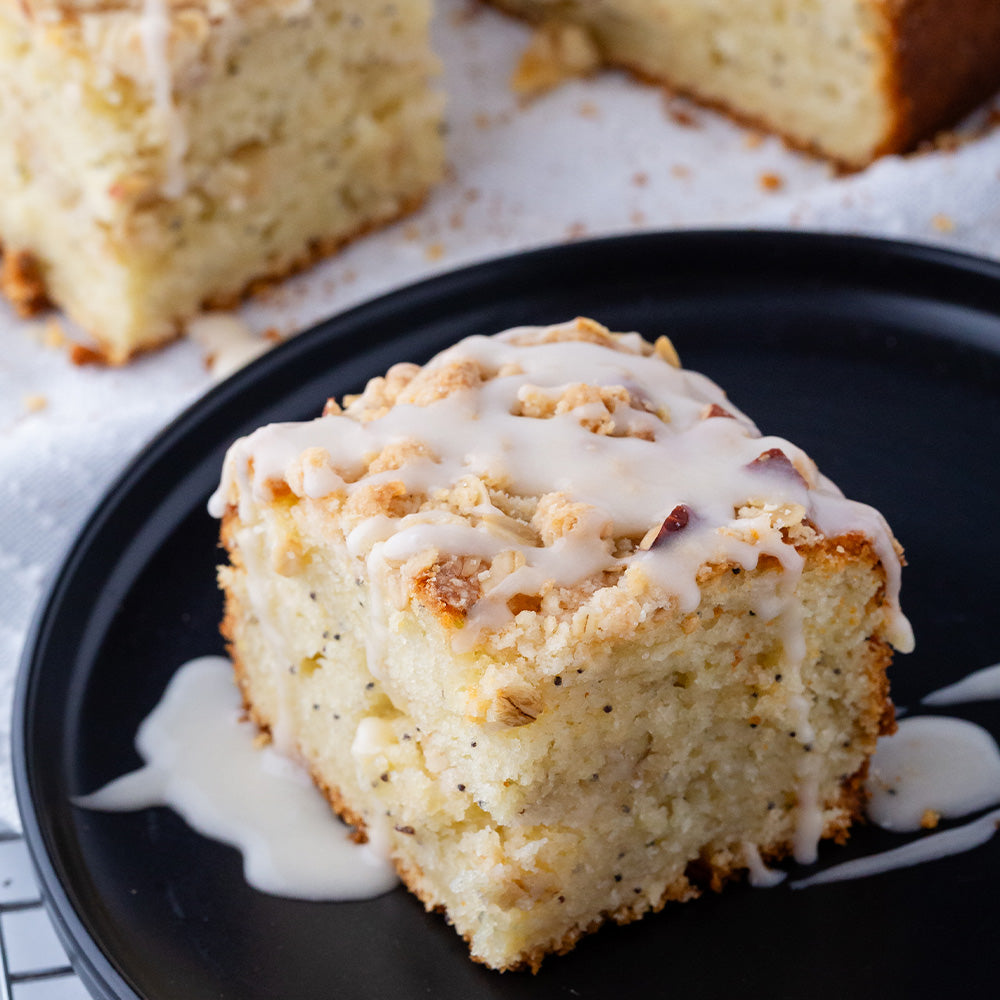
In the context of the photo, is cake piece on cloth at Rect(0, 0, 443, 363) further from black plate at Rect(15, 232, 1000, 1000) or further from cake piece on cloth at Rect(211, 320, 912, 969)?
cake piece on cloth at Rect(211, 320, 912, 969)

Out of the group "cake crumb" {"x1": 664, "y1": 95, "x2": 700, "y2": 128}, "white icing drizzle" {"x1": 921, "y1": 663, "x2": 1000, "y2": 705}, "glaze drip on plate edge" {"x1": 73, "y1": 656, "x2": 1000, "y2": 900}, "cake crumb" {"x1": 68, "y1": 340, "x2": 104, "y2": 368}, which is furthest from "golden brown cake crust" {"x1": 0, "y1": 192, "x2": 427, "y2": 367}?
"white icing drizzle" {"x1": 921, "y1": 663, "x2": 1000, "y2": 705}

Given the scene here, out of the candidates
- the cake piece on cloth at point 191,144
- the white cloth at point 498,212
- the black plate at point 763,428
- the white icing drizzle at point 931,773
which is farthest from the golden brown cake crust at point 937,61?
the white icing drizzle at point 931,773

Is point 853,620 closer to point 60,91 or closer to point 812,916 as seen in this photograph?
point 812,916

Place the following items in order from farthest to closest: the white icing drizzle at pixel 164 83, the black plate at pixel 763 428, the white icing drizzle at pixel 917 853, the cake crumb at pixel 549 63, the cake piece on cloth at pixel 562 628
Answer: the cake crumb at pixel 549 63
the white icing drizzle at pixel 164 83
the white icing drizzle at pixel 917 853
the black plate at pixel 763 428
the cake piece on cloth at pixel 562 628

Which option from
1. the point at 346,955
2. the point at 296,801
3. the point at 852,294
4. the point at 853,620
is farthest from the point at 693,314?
the point at 346,955

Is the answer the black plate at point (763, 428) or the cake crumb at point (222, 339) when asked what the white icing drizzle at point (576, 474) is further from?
the cake crumb at point (222, 339)

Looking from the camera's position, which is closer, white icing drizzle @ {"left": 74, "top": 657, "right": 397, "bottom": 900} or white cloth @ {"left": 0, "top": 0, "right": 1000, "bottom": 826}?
white icing drizzle @ {"left": 74, "top": 657, "right": 397, "bottom": 900}

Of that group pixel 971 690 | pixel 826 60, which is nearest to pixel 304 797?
pixel 971 690

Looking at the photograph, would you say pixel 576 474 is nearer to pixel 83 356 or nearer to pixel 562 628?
pixel 562 628
